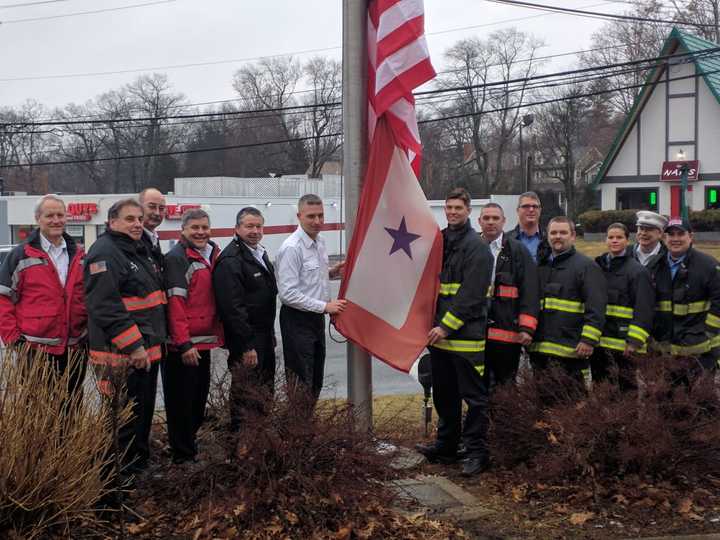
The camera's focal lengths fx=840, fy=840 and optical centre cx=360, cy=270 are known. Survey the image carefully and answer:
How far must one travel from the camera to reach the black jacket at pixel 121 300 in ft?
17.9

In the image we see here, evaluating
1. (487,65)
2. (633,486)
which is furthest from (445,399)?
(487,65)

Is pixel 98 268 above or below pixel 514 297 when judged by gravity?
above

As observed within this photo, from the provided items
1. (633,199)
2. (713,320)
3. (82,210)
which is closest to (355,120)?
(713,320)

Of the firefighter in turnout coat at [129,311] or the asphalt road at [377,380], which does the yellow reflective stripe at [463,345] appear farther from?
the asphalt road at [377,380]

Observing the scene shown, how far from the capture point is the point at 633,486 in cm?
561

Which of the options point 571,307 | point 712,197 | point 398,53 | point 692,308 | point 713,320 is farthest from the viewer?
point 712,197

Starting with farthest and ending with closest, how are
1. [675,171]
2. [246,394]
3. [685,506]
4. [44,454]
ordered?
[675,171] < [685,506] < [246,394] < [44,454]

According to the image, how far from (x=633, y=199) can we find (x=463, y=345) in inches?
1680

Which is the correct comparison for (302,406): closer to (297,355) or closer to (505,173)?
(297,355)

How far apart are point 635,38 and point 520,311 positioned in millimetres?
56857

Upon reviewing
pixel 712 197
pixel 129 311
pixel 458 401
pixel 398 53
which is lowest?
pixel 458 401

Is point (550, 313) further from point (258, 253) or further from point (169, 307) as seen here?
point (169, 307)

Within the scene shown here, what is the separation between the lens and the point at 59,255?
20.2ft

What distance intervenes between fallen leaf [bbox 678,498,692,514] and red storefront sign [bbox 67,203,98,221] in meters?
37.4
